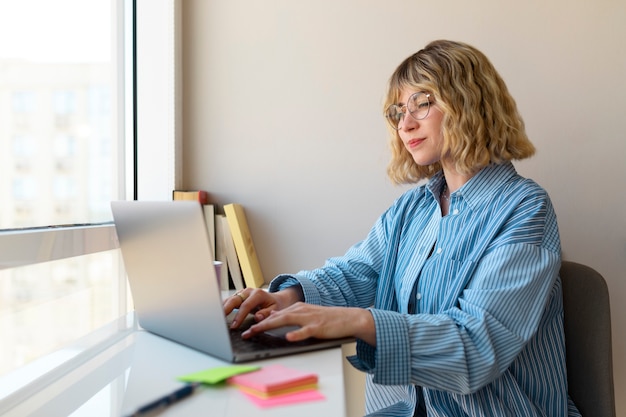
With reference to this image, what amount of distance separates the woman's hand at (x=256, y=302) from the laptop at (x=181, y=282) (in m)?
0.02

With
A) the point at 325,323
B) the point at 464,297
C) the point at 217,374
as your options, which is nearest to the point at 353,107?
the point at 464,297

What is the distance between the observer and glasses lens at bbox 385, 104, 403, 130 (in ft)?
4.71

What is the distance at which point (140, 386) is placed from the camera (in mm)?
862

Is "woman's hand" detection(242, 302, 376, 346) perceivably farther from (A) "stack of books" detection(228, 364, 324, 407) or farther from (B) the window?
(B) the window

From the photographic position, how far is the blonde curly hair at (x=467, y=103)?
1.32m

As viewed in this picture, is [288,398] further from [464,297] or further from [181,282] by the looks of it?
[464,297]

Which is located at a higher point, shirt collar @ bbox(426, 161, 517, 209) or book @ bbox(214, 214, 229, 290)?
shirt collar @ bbox(426, 161, 517, 209)

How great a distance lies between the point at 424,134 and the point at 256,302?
547 millimetres

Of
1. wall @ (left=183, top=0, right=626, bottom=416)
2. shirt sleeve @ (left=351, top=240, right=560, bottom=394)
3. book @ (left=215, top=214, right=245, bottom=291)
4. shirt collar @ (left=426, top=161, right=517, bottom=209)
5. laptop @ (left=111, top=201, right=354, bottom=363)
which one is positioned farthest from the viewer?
book @ (left=215, top=214, right=245, bottom=291)

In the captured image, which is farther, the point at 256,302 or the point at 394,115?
the point at 394,115

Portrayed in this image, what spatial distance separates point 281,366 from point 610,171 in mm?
1265

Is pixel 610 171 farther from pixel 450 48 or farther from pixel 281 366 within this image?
pixel 281 366

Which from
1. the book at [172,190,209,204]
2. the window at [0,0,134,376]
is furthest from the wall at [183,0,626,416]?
the window at [0,0,134,376]

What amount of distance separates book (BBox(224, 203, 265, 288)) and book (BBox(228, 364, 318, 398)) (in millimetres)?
932
